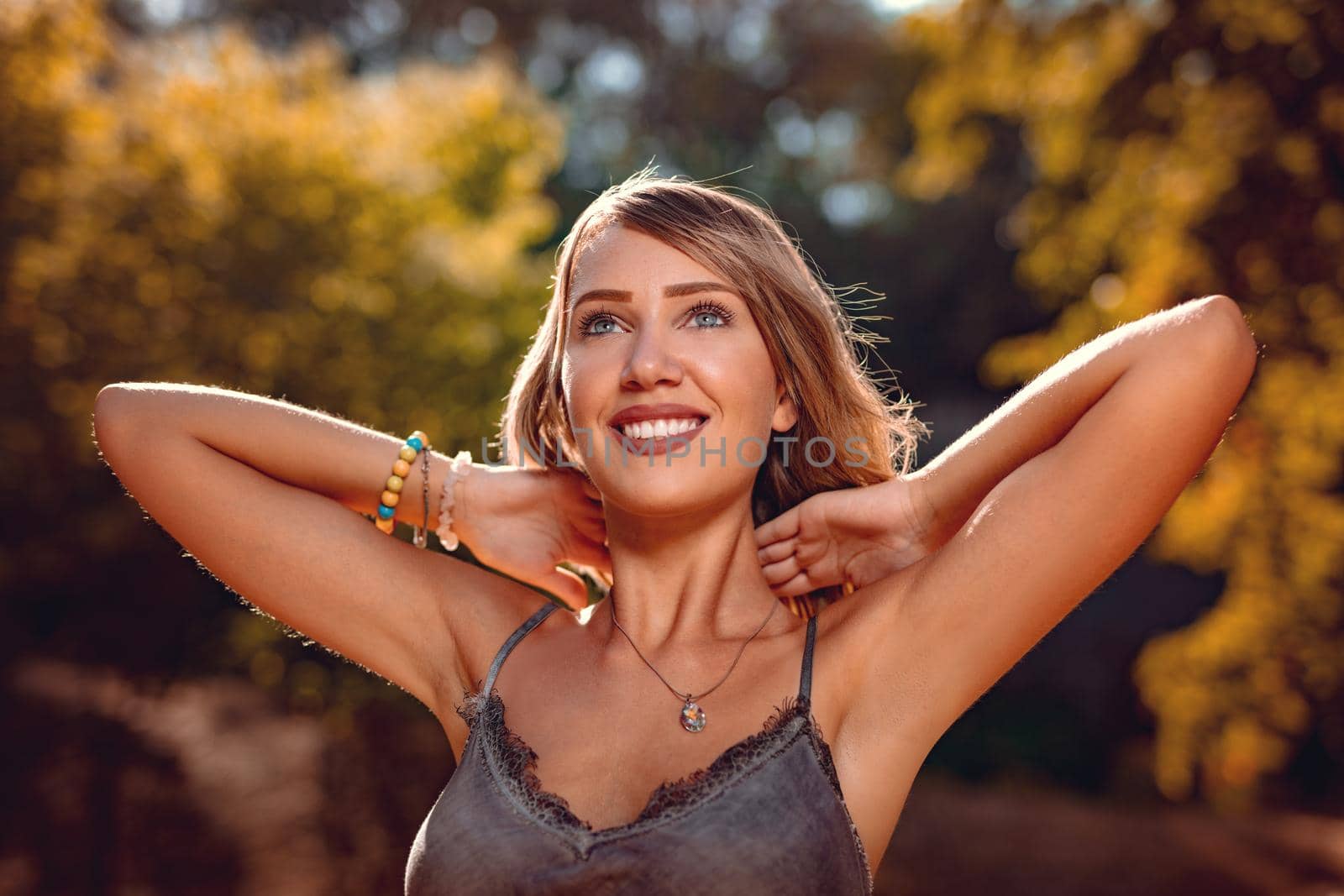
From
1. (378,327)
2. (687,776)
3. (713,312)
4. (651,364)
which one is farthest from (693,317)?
(378,327)

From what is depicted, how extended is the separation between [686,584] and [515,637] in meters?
0.34

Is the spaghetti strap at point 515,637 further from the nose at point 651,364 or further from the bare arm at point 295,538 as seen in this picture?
the nose at point 651,364

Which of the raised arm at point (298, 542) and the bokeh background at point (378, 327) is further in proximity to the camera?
the bokeh background at point (378, 327)

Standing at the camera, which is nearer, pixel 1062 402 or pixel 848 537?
pixel 1062 402

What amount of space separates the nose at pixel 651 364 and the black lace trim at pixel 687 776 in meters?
0.59

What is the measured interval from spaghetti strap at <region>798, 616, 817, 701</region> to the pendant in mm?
179

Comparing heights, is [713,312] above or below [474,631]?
above

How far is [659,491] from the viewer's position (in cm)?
213

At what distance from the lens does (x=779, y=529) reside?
237cm

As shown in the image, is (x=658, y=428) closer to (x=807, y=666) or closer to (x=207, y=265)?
(x=807, y=666)

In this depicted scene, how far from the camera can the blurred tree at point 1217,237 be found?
223 inches

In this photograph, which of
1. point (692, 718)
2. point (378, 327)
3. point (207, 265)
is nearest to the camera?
point (692, 718)

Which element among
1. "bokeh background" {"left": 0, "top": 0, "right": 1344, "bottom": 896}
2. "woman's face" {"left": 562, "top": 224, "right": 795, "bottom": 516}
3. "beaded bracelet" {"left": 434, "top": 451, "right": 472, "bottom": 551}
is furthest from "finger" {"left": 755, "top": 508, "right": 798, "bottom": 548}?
"bokeh background" {"left": 0, "top": 0, "right": 1344, "bottom": 896}

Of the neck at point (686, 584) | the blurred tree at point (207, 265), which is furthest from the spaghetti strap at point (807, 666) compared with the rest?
the blurred tree at point (207, 265)
